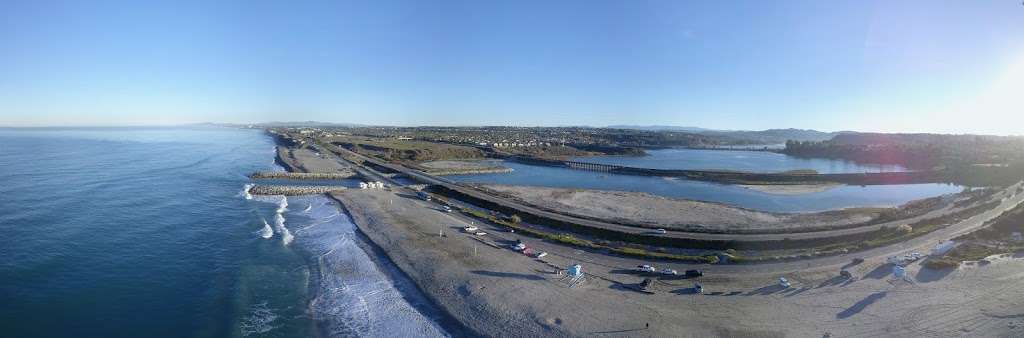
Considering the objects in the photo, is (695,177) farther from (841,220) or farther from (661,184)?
(841,220)

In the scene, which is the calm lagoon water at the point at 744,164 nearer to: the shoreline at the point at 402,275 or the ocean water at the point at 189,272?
the shoreline at the point at 402,275

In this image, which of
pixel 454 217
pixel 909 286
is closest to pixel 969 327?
pixel 909 286

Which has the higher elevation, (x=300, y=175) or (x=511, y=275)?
(x=300, y=175)

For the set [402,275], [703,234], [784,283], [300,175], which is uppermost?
[300,175]

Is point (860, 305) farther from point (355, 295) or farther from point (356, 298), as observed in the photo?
point (355, 295)

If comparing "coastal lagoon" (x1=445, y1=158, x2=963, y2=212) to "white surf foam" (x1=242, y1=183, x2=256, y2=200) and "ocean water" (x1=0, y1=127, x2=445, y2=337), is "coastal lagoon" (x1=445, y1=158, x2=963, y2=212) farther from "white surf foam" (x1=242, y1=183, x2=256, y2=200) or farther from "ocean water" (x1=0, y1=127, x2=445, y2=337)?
"ocean water" (x1=0, y1=127, x2=445, y2=337)

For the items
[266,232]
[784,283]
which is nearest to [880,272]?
[784,283]

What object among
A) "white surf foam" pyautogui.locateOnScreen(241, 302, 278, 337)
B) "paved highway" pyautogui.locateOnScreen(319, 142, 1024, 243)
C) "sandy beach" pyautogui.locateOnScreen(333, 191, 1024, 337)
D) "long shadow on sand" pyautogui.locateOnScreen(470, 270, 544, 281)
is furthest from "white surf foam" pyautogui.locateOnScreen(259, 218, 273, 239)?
"paved highway" pyautogui.locateOnScreen(319, 142, 1024, 243)
